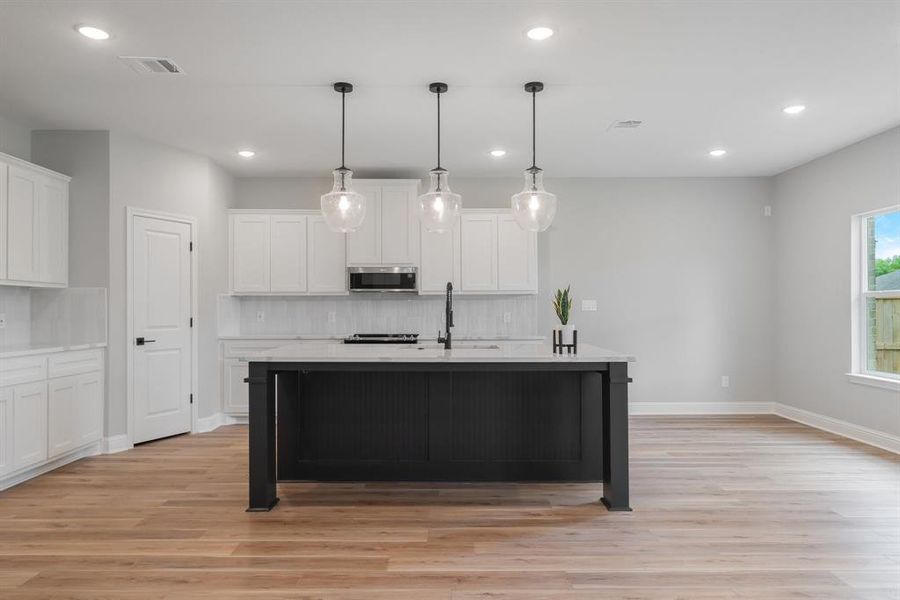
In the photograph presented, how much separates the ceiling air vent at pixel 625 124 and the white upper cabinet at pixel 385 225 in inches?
89.3

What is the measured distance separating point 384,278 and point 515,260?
1.44 meters

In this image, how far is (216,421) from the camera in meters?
6.05

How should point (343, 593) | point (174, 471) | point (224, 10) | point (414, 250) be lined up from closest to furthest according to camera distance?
point (343, 593) → point (224, 10) → point (174, 471) → point (414, 250)

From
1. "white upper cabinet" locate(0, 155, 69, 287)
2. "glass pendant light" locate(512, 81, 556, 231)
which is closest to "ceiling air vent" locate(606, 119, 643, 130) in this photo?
"glass pendant light" locate(512, 81, 556, 231)

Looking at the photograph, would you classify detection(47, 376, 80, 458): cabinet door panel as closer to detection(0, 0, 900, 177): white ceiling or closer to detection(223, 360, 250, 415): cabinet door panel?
detection(223, 360, 250, 415): cabinet door panel

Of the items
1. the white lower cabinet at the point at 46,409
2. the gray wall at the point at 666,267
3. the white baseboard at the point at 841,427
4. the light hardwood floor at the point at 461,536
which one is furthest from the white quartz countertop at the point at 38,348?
the white baseboard at the point at 841,427

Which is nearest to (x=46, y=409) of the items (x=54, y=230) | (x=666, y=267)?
(x=54, y=230)

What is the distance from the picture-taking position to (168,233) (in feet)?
18.0

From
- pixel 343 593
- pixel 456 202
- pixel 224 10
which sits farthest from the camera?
pixel 456 202

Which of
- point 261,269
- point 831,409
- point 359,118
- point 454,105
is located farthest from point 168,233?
point 831,409

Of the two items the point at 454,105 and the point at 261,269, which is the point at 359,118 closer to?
the point at 454,105

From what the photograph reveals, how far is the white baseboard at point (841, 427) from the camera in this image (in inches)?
195

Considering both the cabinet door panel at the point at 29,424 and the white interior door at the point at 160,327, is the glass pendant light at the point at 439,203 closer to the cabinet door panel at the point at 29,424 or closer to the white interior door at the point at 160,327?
the white interior door at the point at 160,327

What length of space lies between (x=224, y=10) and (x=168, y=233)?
3.04 metres
